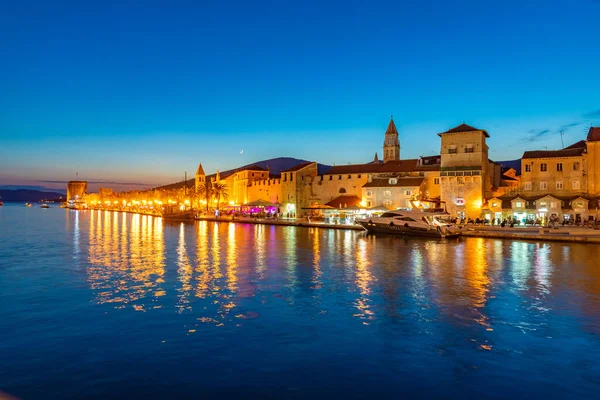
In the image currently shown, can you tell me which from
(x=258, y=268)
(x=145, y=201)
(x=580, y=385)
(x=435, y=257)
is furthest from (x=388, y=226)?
(x=145, y=201)

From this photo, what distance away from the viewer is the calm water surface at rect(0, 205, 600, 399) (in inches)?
336

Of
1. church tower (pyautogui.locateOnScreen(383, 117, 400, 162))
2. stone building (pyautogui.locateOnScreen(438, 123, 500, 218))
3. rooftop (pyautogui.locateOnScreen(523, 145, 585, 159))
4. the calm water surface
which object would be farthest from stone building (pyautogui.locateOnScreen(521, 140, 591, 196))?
church tower (pyautogui.locateOnScreen(383, 117, 400, 162))

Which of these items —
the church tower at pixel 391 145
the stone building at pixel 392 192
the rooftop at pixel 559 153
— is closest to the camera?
the rooftop at pixel 559 153

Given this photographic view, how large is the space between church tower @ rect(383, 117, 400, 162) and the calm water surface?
216 ft

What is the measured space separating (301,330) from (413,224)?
3001cm

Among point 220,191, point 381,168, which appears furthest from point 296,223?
point 220,191

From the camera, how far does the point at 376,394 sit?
26.8 ft

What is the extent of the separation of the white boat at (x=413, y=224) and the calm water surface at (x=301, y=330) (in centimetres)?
1527

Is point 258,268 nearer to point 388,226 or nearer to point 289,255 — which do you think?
point 289,255

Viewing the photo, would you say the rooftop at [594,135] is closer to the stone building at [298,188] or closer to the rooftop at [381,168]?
the rooftop at [381,168]

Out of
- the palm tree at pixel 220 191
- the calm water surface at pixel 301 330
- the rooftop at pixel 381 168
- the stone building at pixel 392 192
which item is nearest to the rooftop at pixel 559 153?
the stone building at pixel 392 192

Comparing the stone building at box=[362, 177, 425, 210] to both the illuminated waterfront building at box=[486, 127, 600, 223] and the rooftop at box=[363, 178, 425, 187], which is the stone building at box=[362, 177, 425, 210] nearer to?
the rooftop at box=[363, 178, 425, 187]

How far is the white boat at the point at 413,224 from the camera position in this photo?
37.9m

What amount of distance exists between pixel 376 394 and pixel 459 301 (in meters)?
7.52
